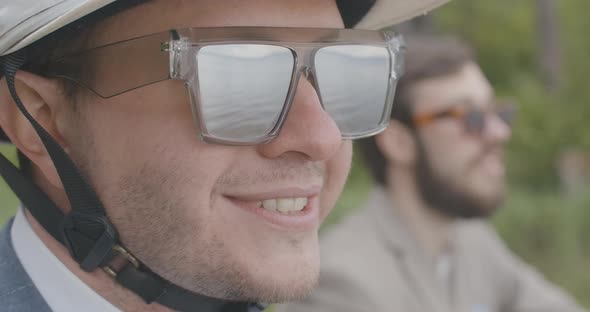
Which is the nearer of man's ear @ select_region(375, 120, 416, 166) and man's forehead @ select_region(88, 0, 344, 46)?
man's forehead @ select_region(88, 0, 344, 46)

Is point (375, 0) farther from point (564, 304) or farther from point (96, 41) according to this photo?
point (564, 304)

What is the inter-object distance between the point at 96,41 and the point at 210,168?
0.33 meters

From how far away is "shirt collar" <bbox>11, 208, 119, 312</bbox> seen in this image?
173cm

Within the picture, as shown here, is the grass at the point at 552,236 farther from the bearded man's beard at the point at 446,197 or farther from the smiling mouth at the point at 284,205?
the smiling mouth at the point at 284,205

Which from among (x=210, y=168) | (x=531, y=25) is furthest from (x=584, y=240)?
(x=531, y=25)

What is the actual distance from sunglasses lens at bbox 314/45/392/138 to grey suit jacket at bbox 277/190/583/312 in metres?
1.65

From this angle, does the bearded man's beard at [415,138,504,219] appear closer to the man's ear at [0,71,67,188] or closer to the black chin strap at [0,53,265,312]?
the black chin strap at [0,53,265,312]

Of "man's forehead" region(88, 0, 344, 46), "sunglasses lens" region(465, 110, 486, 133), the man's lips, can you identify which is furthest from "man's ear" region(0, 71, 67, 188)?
"sunglasses lens" region(465, 110, 486, 133)

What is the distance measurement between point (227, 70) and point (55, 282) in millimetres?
564

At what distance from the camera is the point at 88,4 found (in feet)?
4.94

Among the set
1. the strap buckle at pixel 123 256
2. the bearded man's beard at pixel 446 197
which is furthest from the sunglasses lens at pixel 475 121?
the strap buckle at pixel 123 256

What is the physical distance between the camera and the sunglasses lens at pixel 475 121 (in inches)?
152

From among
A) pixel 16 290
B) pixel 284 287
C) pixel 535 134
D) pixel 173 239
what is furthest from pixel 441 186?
pixel 535 134

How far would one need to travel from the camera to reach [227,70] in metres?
1.62
